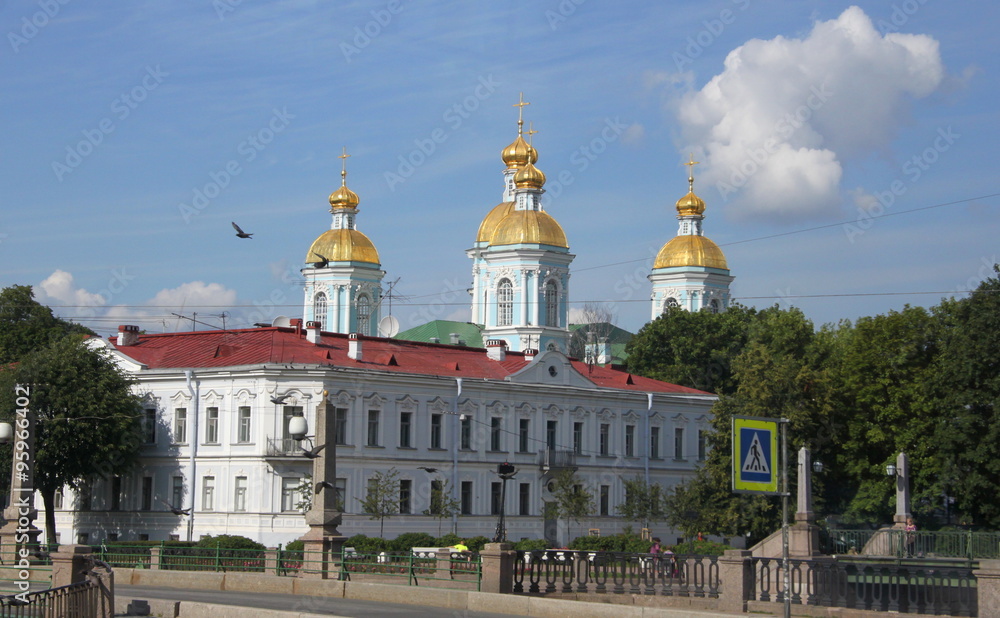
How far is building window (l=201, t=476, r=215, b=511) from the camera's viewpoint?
2149 inches

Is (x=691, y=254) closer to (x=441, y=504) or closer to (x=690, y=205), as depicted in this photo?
(x=690, y=205)

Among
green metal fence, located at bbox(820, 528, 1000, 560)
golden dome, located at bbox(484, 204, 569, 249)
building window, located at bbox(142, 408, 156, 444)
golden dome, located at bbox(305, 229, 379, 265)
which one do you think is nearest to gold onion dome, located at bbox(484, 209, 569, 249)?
golden dome, located at bbox(484, 204, 569, 249)

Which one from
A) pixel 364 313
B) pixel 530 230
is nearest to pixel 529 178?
pixel 530 230

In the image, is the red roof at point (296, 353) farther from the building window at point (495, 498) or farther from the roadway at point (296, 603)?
the roadway at point (296, 603)

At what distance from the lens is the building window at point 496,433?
5988cm

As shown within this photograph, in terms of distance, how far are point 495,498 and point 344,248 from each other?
163 ft

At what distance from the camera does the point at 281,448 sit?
5328 centimetres

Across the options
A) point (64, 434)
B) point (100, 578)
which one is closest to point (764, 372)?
point (64, 434)

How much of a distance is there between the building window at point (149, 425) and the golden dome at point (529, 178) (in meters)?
47.6

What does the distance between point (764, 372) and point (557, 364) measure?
10.4 metres

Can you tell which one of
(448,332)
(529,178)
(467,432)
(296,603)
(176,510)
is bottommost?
(296,603)

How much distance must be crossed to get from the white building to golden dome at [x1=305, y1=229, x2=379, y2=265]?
40.6 m

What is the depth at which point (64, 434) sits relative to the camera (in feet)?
174

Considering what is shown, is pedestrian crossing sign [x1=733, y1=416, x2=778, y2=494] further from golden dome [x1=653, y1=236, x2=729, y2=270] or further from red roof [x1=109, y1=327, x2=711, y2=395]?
golden dome [x1=653, y1=236, x2=729, y2=270]
